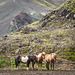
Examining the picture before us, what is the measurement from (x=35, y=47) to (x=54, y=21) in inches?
602

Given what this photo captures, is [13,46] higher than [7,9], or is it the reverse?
[7,9]

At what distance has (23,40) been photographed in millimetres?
32469

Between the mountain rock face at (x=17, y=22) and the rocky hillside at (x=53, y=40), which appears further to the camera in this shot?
the mountain rock face at (x=17, y=22)

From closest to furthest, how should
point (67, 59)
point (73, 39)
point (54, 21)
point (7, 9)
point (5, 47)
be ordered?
1. point (67, 59)
2. point (73, 39)
3. point (5, 47)
4. point (54, 21)
5. point (7, 9)

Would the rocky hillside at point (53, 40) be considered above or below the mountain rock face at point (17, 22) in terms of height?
below

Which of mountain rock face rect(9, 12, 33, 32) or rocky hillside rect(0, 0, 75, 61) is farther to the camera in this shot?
mountain rock face rect(9, 12, 33, 32)

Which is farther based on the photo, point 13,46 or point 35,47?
point 13,46

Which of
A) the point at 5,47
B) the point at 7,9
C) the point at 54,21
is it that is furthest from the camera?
the point at 7,9

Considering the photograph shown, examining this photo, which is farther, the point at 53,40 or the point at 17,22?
the point at 17,22

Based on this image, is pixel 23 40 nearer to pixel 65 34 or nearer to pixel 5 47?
pixel 5 47

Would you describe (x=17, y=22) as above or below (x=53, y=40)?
above

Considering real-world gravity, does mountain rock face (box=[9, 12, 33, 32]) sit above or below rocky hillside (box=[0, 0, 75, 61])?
above

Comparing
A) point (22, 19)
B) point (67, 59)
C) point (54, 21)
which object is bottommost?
point (67, 59)

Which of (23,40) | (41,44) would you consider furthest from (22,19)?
(41,44)
